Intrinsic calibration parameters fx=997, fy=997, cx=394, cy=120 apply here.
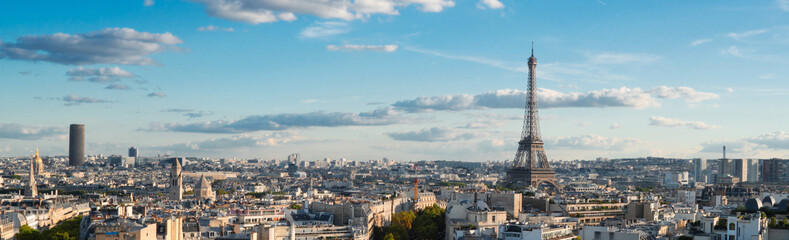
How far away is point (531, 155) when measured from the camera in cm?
12581

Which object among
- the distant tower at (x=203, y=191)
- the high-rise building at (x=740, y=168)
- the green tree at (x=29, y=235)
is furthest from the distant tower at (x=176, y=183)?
the high-rise building at (x=740, y=168)

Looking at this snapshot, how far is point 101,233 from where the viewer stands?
44.7 metres

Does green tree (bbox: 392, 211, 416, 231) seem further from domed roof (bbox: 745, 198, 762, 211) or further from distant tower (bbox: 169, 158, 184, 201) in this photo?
distant tower (bbox: 169, 158, 184, 201)

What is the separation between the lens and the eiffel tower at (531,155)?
122938mm

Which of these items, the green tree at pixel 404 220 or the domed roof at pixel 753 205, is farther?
the green tree at pixel 404 220

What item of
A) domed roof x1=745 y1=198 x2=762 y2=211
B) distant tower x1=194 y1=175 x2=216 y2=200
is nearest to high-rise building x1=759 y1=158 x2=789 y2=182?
distant tower x1=194 y1=175 x2=216 y2=200

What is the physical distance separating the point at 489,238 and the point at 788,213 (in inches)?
702

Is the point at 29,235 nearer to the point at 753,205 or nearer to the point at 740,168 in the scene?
the point at 753,205

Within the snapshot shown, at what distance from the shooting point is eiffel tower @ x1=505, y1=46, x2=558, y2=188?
123 m

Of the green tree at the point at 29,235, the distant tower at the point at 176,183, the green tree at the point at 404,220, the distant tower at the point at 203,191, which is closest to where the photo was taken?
the green tree at the point at 29,235

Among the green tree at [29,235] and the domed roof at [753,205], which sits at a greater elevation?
the domed roof at [753,205]

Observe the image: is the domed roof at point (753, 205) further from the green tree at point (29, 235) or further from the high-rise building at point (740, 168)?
the high-rise building at point (740, 168)

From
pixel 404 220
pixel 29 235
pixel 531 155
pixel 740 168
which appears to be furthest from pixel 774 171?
pixel 29 235

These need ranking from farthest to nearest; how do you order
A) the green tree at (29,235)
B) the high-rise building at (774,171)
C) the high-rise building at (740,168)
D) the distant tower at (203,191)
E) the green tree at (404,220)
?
the high-rise building at (740,168), the high-rise building at (774,171), the distant tower at (203,191), the green tree at (404,220), the green tree at (29,235)
